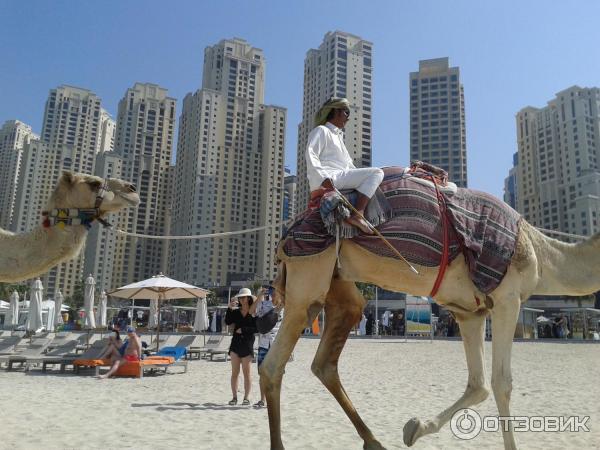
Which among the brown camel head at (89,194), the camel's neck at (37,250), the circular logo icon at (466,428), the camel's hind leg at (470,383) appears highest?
the brown camel head at (89,194)

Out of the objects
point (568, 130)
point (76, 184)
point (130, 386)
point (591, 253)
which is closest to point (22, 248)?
point (76, 184)

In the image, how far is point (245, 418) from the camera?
7.95m

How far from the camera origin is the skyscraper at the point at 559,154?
103 metres

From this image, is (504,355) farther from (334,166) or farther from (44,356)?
(44,356)

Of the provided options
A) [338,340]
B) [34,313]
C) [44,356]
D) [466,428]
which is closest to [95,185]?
[338,340]

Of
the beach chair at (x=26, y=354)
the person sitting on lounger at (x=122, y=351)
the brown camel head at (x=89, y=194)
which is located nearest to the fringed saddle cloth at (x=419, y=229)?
the brown camel head at (x=89, y=194)

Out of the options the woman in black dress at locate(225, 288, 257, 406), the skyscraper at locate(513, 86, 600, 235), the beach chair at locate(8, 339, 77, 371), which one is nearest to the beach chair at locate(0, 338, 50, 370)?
the beach chair at locate(8, 339, 77, 371)

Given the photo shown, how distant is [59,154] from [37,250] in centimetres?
11029

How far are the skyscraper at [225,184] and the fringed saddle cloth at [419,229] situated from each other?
323 ft

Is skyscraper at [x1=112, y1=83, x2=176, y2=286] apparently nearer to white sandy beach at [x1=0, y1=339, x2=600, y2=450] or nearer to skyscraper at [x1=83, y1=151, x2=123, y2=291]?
skyscraper at [x1=83, y1=151, x2=123, y2=291]

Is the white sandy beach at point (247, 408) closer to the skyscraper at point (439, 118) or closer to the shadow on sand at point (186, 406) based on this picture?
the shadow on sand at point (186, 406)

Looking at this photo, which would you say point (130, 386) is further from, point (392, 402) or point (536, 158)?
point (536, 158)

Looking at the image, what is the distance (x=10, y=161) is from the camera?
4144 inches

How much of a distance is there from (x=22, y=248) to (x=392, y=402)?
22.9 feet
